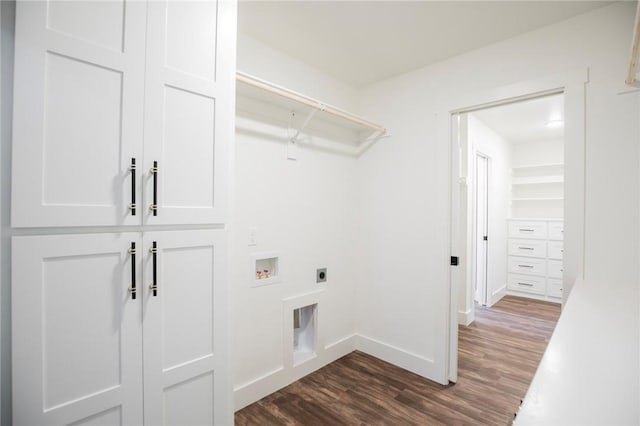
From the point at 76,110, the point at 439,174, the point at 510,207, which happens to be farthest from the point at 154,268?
the point at 510,207

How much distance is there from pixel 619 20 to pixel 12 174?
2.89m

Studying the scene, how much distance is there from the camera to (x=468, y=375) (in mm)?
2486

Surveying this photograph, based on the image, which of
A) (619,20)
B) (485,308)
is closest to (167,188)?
(619,20)

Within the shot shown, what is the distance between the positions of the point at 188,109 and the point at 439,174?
74.5 inches

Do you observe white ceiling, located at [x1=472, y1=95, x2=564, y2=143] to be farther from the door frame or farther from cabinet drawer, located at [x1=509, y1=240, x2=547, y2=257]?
cabinet drawer, located at [x1=509, y1=240, x2=547, y2=257]

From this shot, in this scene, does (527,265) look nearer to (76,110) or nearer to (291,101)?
(291,101)

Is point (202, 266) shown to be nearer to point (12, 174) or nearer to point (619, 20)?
point (12, 174)

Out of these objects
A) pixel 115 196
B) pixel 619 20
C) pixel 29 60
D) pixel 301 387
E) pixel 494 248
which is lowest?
pixel 301 387

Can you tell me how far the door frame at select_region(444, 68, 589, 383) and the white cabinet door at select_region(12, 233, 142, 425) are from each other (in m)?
2.11

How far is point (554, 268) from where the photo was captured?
457 cm

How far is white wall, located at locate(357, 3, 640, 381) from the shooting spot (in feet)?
5.53

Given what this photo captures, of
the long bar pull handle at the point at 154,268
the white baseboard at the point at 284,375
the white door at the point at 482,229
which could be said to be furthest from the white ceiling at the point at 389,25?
the white door at the point at 482,229

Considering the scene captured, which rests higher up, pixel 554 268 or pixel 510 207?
pixel 510 207

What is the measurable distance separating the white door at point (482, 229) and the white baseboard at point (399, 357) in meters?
2.38
